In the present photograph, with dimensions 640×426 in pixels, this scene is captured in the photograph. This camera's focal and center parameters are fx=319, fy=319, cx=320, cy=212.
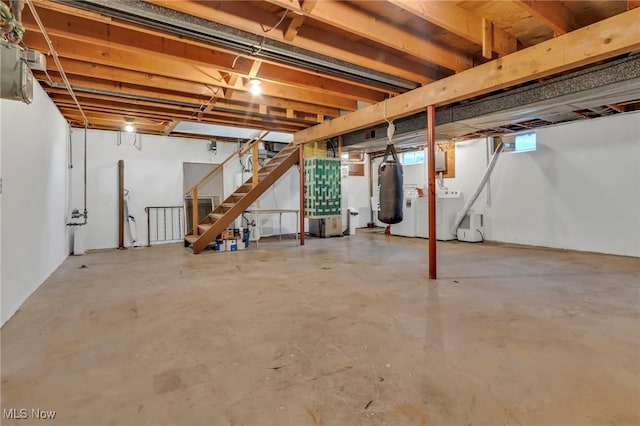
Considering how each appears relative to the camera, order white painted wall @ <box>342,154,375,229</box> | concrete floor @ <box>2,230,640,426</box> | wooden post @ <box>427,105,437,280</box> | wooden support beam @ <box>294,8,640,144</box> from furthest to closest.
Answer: white painted wall @ <box>342,154,375,229</box> → wooden post @ <box>427,105,437,280</box> → wooden support beam @ <box>294,8,640,144</box> → concrete floor @ <box>2,230,640,426</box>

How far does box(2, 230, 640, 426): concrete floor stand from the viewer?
4.89 ft

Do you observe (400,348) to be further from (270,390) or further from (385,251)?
(385,251)

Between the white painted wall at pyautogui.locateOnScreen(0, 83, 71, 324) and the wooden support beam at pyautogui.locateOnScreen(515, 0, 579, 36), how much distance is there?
4.20 meters

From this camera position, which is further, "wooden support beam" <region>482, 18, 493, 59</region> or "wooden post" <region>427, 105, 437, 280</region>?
"wooden post" <region>427, 105, 437, 280</region>

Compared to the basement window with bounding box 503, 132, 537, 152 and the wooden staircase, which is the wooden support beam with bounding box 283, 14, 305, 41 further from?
the basement window with bounding box 503, 132, 537, 152

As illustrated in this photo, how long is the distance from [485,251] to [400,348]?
14.7 feet

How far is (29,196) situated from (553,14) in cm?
516

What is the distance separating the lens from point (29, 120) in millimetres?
3332

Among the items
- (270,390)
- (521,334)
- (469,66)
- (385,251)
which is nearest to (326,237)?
(385,251)

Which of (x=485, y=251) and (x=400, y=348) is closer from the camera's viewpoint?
(x=400, y=348)

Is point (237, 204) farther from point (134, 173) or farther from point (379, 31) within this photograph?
point (379, 31)

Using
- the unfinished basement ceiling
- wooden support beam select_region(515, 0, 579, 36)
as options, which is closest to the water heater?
the unfinished basement ceiling

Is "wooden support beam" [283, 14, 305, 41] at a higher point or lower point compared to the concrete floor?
higher

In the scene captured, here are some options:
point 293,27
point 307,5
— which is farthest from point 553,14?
point 293,27
